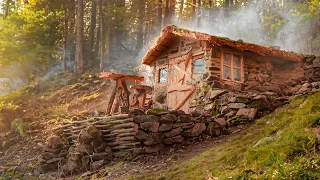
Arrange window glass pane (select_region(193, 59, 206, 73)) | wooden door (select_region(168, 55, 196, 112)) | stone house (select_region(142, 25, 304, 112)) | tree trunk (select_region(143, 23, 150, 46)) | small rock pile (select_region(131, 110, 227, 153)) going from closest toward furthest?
small rock pile (select_region(131, 110, 227, 153)) < stone house (select_region(142, 25, 304, 112)) < wooden door (select_region(168, 55, 196, 112)) < window glass pane (select_region(193, 59, 206, 73)) < tree trunk (select_region(143, 23, 150, 46))

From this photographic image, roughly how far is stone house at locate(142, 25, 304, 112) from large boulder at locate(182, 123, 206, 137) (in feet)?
9.42

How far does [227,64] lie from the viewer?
1245 centimetres

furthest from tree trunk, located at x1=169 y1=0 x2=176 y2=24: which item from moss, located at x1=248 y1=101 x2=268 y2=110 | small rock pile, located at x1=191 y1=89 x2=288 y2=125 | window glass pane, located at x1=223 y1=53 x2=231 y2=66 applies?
moss, located at x1=248 y1=101 x2=268 y2=110

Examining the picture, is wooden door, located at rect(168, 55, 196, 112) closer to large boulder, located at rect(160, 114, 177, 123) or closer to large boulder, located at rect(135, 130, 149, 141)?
large boulder, located at rect(160, 114, 177, 123)

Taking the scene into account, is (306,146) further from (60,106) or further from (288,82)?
(60,106)

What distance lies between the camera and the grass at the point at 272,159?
12.7 ft

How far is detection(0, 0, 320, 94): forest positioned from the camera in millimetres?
22375

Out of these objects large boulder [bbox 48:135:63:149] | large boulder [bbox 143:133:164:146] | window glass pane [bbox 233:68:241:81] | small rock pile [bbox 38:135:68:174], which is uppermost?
window glass pane [bbox 233:68:241:81]

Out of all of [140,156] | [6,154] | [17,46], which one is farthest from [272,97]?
[17,46]

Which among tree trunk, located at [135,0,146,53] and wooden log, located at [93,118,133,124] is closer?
wooden log, located at [93,118,133,124]

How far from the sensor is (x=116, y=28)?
3338 cm

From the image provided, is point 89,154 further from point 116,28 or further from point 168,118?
point 116,28

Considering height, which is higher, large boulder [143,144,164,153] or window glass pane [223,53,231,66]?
window glass pane [223,53,231,66]

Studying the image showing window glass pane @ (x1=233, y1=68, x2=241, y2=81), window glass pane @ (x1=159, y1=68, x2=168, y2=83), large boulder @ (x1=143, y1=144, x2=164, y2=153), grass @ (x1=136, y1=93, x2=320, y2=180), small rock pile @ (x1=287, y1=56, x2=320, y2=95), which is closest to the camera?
grass @ (x1=136, y1=93, x2=320, y2=180)
